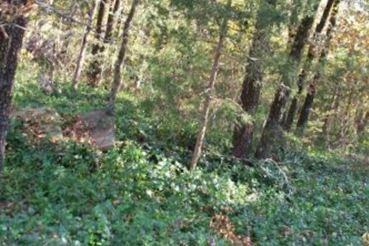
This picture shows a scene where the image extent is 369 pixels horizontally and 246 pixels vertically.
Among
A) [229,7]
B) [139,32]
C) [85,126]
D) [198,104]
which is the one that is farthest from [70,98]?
[229,7]

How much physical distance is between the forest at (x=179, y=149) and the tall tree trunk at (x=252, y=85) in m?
0.03

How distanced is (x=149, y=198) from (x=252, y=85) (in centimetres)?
444

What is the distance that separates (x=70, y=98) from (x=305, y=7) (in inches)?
326

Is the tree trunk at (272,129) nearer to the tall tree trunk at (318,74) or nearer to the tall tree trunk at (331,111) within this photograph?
the tall tree trunk at (318,74)

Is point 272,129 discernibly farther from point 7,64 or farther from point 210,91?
point 7,64

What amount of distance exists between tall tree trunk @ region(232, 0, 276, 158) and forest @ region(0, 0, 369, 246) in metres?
0.03

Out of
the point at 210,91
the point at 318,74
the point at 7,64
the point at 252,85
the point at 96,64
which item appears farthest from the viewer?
the point at 96,64

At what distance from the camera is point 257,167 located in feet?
44.0

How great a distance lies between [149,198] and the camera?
996 centimetres

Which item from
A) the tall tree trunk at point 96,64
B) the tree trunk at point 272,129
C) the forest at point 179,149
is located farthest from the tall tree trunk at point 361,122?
the tree trunk at point 272,129

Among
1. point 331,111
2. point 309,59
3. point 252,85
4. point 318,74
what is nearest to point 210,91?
point 252,85

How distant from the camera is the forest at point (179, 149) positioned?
8289 millimetres

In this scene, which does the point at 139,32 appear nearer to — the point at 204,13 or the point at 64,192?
the point at 204,13

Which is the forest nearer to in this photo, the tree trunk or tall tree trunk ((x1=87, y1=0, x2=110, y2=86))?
the tree trunk
